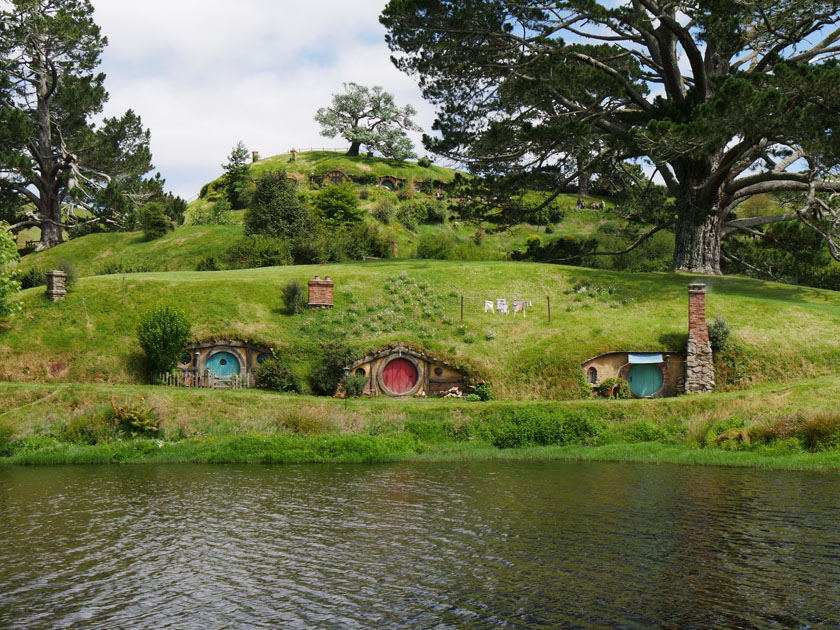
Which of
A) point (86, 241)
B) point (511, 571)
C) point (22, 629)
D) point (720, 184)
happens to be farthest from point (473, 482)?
point (86, 241)

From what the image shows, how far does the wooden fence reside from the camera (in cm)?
3778

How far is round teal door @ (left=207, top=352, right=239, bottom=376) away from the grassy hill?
1.20 meters

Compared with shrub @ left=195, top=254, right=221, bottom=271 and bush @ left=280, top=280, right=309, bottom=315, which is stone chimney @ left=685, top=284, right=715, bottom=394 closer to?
bush @ left=280, top=280, right=309, bottom=315

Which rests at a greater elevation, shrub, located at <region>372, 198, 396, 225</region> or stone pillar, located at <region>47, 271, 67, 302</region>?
shrub, located at <region>372, 198, 396, 225</region>

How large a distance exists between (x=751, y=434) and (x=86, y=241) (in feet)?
226

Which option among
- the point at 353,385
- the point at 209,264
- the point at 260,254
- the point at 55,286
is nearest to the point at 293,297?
the point at 353,385

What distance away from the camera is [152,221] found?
249ft

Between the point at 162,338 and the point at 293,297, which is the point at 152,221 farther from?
the point at 162,338

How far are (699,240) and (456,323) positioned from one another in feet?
64.5

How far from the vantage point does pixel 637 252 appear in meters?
73.8

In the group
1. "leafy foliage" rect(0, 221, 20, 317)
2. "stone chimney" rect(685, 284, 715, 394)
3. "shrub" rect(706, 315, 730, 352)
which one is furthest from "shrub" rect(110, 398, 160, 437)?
"shrub" rect(706, 315, 730, 352)

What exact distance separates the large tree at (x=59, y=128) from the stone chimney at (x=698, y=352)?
194ft

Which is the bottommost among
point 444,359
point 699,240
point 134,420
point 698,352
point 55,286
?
point 134,420

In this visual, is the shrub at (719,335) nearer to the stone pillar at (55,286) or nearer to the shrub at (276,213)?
the stone pillar at (55,286)
